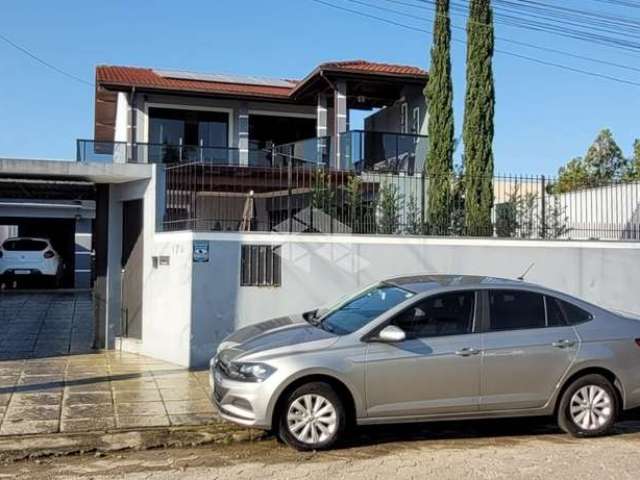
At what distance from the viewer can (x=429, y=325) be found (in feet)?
23.3

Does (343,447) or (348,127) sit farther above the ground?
(348,127)

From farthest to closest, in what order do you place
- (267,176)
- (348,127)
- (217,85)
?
(217,85) < (348,127) < (267,176)

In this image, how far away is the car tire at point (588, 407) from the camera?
729 centimetres

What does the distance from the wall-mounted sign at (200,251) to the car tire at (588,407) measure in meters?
5.53

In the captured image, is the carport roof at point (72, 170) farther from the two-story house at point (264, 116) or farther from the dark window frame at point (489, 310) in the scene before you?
the two-story house at point (264, 116)

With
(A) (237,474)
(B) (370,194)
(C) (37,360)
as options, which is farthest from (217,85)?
(A) (237,474)

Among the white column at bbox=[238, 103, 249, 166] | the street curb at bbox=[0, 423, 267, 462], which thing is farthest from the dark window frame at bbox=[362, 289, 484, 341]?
the white column at bbox=[238, 103, 249, 166]

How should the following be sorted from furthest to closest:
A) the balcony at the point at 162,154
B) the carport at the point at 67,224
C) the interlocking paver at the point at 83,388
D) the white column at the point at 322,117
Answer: the carport at the point at 67,224 → the white column at the point at 322,117 → the balcony at the point at 162,154 → the interlocking paver at the point at 83,388

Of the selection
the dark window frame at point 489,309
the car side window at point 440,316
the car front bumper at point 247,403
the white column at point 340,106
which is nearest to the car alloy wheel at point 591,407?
the dark window frame at point 489,309

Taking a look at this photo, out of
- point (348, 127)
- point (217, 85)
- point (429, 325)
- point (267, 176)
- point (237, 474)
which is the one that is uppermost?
point (217, 85)

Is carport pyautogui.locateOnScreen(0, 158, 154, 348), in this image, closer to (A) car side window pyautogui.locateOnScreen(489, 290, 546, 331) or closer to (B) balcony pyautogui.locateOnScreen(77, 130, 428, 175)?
(B) balcony pyautogui.locateOnScreen(77, 130, 428, 175)

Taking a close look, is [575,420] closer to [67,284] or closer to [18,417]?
[18,417]

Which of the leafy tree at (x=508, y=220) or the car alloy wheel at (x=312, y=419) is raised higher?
the leafy tree at (x=508, y=220)

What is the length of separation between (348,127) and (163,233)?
32.4ft
